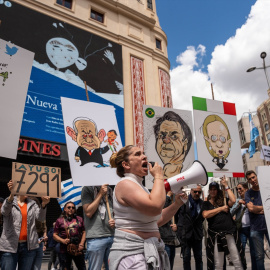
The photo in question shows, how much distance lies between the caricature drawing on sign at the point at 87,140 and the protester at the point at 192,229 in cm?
206

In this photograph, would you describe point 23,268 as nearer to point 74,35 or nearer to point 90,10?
point 74,35

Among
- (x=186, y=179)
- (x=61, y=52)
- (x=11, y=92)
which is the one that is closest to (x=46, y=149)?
(x=61, y=52)

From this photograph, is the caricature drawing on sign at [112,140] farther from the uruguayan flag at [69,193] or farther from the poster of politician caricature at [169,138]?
the uruguayan flag at [69,193]

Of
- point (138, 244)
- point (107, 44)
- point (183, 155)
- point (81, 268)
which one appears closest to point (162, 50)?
point (107, 44)

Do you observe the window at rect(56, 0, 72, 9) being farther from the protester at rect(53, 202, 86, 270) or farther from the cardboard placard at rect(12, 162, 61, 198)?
the cardboard placard at rect(12, 162, 61, 198)

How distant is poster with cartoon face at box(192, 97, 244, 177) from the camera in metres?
5.27

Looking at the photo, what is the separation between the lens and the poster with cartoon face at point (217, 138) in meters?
5.27

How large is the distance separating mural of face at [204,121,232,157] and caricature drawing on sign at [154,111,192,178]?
432mm

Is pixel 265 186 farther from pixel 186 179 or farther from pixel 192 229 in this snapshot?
pixel 186 179

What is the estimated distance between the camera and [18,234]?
3619mm

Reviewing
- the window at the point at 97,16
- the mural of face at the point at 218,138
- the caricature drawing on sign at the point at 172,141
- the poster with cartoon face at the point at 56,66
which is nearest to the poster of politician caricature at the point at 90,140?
the caricature drawing on sign at the point at 172,141

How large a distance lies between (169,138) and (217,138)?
3.31ft

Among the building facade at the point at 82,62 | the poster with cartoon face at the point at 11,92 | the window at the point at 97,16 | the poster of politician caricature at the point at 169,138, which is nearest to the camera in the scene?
the poster with cartoon face at the point at 11,92

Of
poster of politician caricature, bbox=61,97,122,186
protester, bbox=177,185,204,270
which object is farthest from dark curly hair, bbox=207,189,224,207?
poster of politician caricature, bbox=61,97,122,186
